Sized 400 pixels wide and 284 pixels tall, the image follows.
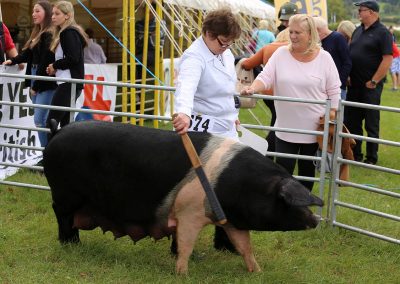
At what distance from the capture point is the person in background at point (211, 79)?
177 inches

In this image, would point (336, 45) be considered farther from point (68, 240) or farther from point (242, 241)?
point (68, 240)

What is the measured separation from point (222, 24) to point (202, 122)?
674mm

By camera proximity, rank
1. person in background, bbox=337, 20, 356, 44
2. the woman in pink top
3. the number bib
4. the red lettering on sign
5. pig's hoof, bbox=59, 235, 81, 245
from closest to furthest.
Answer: the number bib → pig's hoof, bbox=59, 235, 81, 245 → the woman in pink top → the red lettering on sign → person in background, bbox=337, 20, 356, 44

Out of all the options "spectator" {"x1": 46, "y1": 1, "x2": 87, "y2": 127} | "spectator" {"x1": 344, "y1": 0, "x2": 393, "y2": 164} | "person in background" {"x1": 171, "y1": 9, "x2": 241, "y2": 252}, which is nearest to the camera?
"person in background" {"x1": 171, "y1": 9, "x2": 241, "y2": 252}

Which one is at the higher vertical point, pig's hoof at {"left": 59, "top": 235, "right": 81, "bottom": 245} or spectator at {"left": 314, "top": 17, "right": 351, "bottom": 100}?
spectator at {"left": 314, "top": 17, "right": 351, "bottom": 100}

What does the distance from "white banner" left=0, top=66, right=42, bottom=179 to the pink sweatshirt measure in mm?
2771

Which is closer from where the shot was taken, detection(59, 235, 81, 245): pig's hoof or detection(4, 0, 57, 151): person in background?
detection(59, 235, 81, 245): pig's hoof

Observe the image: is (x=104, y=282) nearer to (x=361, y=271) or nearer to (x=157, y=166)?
(x=157, y=166)

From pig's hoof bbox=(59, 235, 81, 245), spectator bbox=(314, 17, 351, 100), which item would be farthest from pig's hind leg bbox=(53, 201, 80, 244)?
spectator bbox=(314, 17, 351, 100)

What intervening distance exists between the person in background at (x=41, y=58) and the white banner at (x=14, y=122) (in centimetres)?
18

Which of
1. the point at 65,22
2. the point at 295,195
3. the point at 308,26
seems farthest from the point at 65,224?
the point at 65,22

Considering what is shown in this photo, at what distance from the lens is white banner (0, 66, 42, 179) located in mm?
7383

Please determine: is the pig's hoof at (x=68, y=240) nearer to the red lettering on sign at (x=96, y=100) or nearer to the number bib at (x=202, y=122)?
the number bib at (x=202, y=122)

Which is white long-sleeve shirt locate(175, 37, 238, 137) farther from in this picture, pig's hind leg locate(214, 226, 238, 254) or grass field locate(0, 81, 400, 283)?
grass field locate(0, 81, 400, 283)
